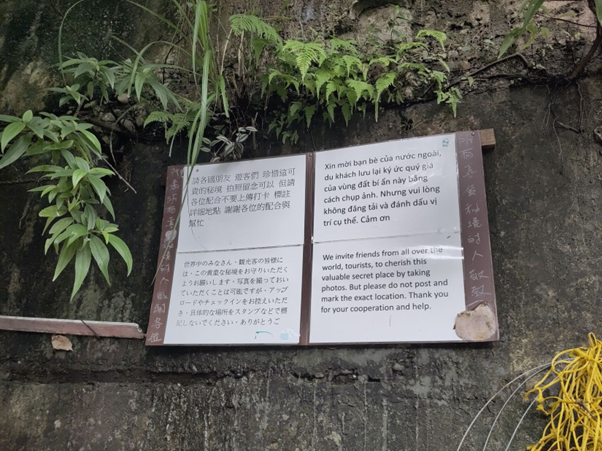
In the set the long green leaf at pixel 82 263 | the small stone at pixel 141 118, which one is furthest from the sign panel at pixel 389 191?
the small stone at pixel 141 118

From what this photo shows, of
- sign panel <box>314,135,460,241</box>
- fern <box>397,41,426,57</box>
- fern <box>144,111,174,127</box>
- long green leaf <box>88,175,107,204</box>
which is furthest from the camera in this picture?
fern <box>144,111,174,127</box>

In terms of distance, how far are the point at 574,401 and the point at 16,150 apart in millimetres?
2282

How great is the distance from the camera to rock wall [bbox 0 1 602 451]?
76.1 inches

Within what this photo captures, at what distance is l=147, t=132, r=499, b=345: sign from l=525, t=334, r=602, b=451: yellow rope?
288mm

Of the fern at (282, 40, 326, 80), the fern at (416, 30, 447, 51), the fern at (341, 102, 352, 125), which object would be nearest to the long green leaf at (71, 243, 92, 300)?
the fern at (282, 40, 326, 80)

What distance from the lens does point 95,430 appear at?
2258mm

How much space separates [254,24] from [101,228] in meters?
1.19

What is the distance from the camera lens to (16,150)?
187cm

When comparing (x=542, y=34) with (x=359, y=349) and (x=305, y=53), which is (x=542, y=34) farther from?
(x=359, y=349)

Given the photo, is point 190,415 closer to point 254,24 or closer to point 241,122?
point 241,122

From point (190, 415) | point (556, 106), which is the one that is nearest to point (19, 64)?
point (190, 415)

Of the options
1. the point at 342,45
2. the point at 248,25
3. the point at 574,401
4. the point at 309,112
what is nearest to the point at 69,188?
the point at 248,25

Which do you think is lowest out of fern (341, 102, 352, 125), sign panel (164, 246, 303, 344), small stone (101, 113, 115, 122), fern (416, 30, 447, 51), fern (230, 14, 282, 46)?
sign panel (164, 246, 303, 344)

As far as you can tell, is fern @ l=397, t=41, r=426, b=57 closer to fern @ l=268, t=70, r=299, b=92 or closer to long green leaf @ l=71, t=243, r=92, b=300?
fern @ l=268, t=70, r=299, b=92
